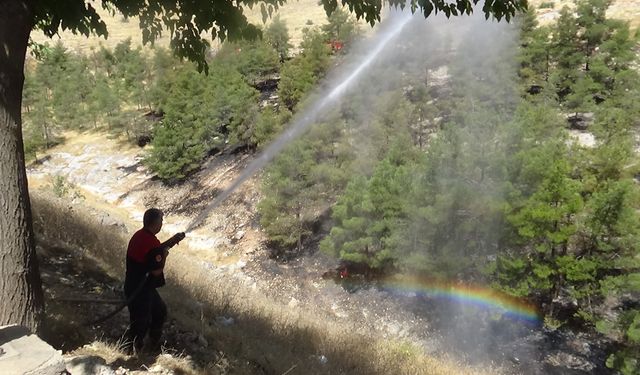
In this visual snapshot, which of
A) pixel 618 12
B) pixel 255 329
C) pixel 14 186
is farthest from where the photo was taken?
pixel 618 12

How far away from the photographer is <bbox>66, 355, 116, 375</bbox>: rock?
3521 mm

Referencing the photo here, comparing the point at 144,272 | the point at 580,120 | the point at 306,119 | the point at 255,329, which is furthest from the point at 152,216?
the point at 580,120

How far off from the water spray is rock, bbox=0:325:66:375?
2427 cm

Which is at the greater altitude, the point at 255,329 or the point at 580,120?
the point at 255,329

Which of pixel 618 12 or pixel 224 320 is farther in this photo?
pixel 618 12

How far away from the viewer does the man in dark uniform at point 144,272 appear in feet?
14.0

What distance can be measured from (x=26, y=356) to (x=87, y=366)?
35.4 inches

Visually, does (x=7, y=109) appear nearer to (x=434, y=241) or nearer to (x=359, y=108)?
(x=434, y=241)

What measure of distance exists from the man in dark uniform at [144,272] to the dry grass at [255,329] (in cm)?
103

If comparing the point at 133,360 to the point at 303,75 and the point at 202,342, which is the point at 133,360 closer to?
the point at 202,342

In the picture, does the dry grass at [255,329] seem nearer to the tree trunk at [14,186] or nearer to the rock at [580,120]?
the tree trunk at [14,186]

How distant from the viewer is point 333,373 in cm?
559

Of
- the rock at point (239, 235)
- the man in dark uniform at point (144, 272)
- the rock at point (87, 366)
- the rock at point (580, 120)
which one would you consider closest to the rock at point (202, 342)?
the man in dark uniform at point (144, 272)

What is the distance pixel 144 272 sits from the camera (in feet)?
14.2
